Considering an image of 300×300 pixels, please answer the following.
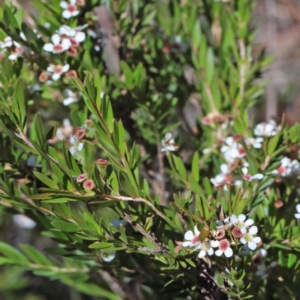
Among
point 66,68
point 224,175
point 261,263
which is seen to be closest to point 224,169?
point 224,175

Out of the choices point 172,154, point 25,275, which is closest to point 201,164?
point 172,154

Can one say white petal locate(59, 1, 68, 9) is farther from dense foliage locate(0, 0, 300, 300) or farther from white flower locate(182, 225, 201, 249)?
white flower locate(182, 225, 201, 249)

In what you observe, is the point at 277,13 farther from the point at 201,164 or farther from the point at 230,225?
the point at 230,225

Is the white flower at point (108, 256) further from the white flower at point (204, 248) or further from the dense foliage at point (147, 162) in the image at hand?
the white flower at point (204, 248)

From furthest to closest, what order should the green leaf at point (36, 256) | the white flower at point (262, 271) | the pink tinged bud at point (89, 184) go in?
the green leaf at point (36, 256) → the white flower at point (262, 271) → the pink tinged bud at point (89, 184)

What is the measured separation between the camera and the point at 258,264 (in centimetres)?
59

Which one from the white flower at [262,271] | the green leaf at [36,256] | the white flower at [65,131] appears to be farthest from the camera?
the white flower at [65,131]

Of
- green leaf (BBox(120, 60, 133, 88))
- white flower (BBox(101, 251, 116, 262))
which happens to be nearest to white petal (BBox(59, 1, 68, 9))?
green leaf (BBox(120, 60, 133, 88))

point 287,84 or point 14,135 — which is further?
point 287,84

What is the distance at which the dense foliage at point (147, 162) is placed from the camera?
0.48 meters

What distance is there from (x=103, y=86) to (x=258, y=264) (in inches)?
12.6

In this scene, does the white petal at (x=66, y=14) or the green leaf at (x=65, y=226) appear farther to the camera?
the white petal at (x=66, y=14)

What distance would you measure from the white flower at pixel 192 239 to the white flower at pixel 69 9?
1.10 feet

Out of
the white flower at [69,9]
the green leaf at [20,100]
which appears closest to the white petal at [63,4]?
the white flower at [69,9]
